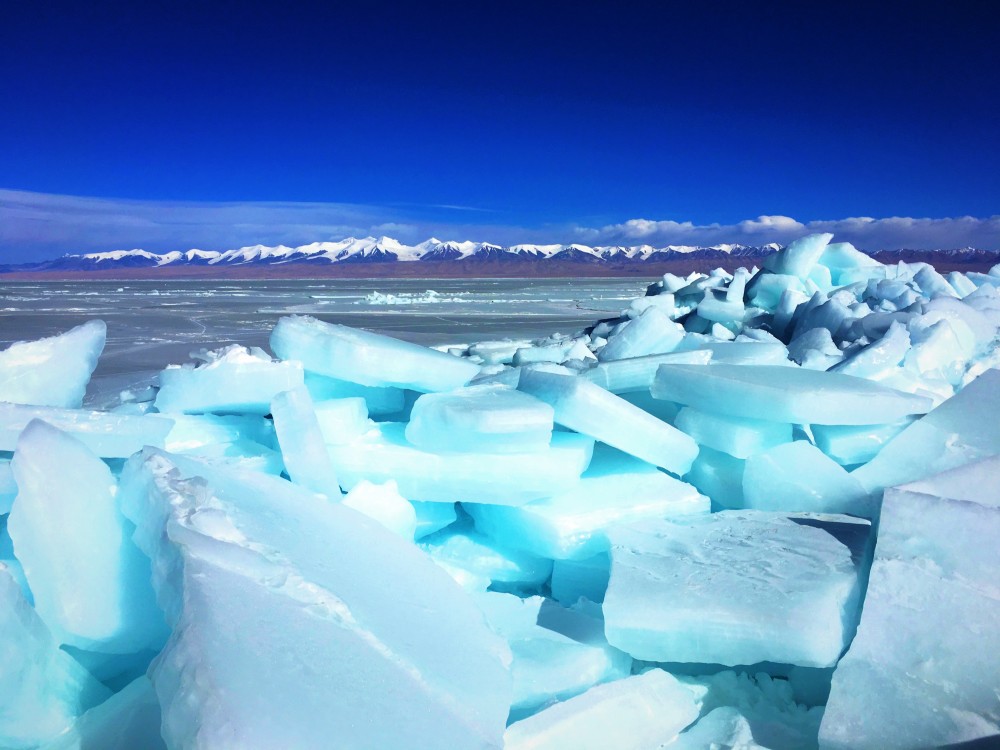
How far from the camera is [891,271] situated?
20.4 feet

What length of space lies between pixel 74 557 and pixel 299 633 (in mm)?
554

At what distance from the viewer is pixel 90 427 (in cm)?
181

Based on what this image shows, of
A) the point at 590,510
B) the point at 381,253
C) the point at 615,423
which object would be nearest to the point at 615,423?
the point at 615,423

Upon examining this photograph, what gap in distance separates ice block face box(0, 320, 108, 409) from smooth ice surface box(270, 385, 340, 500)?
0.88 m

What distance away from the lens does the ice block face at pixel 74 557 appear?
4.37 ft

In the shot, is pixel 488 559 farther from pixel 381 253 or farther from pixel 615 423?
pixel 381 253

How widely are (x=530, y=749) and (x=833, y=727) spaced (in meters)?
0.51

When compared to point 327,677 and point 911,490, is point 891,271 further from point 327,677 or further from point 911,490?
point 327,677

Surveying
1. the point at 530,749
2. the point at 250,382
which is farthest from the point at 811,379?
the point at 250,382

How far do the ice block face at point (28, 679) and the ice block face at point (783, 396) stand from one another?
174 cm

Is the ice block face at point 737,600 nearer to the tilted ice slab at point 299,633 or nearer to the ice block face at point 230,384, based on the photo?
the tilted ice slab at point 299,633

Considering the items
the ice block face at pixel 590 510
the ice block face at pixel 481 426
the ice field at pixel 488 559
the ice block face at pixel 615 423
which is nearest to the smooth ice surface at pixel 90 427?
the ice field at pixel 488 559

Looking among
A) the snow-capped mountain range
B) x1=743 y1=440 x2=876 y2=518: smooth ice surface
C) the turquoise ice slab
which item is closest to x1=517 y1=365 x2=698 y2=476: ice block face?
the turquoise ice slab

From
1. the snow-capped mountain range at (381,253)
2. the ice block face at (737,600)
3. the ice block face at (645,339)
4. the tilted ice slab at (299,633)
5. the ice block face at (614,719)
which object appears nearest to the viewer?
the tilted ice slab at (299,633)
